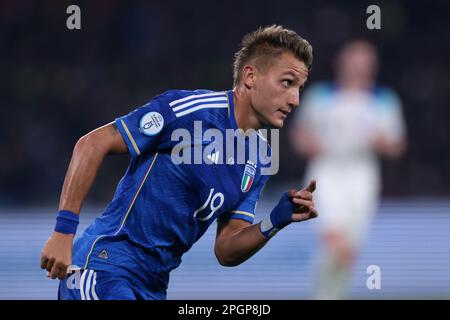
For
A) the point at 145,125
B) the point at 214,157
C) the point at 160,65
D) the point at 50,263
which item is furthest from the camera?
the point at 160,65

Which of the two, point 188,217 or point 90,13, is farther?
point 90,13

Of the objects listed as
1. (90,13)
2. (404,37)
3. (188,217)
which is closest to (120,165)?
(90,13)

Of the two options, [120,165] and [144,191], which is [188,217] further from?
[120,165]

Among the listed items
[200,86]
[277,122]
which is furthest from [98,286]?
[200,86]

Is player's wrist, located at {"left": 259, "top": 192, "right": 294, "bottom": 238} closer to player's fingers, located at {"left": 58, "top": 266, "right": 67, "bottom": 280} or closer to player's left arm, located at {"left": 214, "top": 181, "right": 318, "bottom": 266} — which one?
player's left arm, located at {"left": 214, "top": 181, "right": 318, "bottom": 266}

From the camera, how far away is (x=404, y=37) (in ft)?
49.2

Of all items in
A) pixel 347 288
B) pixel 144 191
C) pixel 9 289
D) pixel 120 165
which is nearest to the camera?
pixel 144 191

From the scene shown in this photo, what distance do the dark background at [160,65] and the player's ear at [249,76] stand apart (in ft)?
24.1

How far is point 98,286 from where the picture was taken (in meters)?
4.63

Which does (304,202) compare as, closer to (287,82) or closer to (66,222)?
(287,82)

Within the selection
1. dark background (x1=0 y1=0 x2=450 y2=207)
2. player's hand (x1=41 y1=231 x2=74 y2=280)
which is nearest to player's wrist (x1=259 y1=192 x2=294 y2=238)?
player's hand (x1=41 y1=231 x2=74 y2=280)

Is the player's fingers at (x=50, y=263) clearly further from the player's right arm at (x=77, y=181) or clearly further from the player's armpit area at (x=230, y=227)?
the player's armpit area at (x=230, y=227)

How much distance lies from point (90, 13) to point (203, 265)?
6586 mm

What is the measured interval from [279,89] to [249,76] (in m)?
0.22
